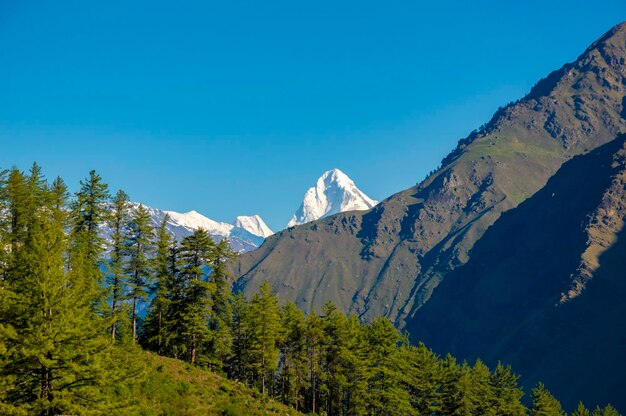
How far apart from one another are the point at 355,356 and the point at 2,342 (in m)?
43.2

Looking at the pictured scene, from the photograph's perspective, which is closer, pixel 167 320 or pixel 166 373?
pixel 166 373

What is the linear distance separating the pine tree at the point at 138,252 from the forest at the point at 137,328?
0.13 metres

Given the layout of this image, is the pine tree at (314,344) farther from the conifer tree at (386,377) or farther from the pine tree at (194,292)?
the pine tree at (194,292)

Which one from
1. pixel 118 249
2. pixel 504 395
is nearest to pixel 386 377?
pixel 504 395

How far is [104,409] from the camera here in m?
23.0

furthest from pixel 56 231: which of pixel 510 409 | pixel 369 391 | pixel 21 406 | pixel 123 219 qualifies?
pixel 510 409

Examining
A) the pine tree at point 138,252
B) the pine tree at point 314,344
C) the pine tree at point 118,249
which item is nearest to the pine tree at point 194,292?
the pine tree at point 138,252

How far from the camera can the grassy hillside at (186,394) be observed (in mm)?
34844

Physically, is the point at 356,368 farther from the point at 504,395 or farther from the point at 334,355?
the point at 504,395

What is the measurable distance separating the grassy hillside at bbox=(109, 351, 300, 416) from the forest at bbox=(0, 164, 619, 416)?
1.03 meters

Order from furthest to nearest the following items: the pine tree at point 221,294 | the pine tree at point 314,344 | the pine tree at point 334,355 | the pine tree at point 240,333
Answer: the pine tree at point 240,333
the pine tree at point 314,344
the pine tree at point 334,355
the pine tree at point 221,294

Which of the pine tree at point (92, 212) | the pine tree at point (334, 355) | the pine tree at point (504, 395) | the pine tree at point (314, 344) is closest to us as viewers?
the pine tree at point (92, 212)

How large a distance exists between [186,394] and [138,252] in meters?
18.3

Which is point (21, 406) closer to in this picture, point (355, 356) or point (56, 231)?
point (56, 231)
